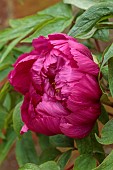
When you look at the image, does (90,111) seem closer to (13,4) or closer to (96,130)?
(96,130)

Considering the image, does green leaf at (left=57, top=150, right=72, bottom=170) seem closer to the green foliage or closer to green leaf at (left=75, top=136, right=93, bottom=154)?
green leaf at (left=75, top=136, right=93, bottom=154)

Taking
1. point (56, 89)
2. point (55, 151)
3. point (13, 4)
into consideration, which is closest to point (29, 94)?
point (56, 89)

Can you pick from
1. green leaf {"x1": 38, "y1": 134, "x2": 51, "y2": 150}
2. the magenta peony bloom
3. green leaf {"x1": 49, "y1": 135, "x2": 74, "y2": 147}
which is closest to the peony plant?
the magenta peony bloom

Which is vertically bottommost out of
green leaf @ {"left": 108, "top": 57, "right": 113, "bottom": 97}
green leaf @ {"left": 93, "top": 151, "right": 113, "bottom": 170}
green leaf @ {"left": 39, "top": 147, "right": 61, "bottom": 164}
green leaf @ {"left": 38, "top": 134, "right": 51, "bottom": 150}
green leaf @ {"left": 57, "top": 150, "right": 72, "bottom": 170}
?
green leaf @ {"left": 38, "top": 134, "right": 51, "bottom": 150}

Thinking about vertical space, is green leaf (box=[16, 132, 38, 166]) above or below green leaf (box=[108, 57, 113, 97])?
below

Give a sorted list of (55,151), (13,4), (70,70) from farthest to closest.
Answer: (13,4) → (55,151) → (70,70)

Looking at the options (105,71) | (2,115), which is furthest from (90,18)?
(2,115)

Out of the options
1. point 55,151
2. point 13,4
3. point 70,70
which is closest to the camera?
point 70,70
